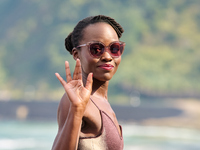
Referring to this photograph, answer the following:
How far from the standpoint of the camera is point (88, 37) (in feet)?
11.9

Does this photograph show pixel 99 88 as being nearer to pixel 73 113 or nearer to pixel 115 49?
pixel 115 49

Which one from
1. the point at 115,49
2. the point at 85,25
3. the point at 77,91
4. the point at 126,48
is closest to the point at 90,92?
the point at 77,91

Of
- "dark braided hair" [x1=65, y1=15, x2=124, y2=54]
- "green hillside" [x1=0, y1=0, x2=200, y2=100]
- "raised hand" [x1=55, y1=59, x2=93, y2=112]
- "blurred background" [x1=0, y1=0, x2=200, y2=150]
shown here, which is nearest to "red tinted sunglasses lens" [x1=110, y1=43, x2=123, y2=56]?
"dark braided hair" [x1=65, y1=15, x2=124, y2=54]

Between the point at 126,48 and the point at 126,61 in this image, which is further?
the point at 126,48

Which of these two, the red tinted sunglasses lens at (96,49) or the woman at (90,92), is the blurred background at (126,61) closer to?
the woman at (90,92)

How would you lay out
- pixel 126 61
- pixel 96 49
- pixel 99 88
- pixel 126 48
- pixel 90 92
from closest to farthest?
pixel 90 92, pixel 96 49, pixel 99 88, pixel 126 61, pixel 126 48

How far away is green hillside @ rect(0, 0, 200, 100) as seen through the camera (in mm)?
90562

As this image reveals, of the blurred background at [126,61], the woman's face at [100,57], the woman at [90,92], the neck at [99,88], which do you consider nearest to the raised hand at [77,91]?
the woman at [90,92]

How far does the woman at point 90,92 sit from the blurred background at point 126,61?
59.2 meters

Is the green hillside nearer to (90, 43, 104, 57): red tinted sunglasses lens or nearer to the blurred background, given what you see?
the blurred background

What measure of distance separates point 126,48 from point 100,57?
98.4m

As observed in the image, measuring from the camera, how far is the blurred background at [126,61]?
2869 inches

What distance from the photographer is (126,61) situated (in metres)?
95.9

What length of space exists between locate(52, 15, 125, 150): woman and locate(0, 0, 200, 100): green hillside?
80.5m
